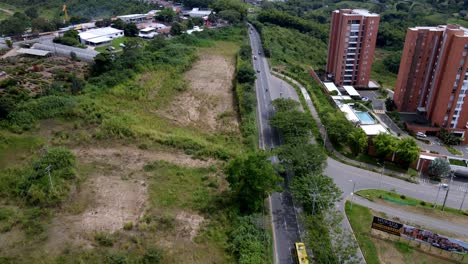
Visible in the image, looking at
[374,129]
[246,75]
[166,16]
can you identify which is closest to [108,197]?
[374,129]

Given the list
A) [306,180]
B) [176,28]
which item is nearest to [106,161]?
[306,180]

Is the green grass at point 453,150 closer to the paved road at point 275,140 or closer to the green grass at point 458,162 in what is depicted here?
the green grass at point 458,162

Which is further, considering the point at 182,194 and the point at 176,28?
the point at 176,28

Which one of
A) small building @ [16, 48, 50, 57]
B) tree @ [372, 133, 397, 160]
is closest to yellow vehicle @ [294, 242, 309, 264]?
tree @ [372, 133, 397, 160]

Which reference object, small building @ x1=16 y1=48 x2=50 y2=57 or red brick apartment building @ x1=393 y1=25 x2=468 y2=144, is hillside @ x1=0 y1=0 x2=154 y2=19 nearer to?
small building @ x1=16 y1=48 x2=50 y2=57

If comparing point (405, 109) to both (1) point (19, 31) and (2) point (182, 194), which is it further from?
(1) point (19, 31)
